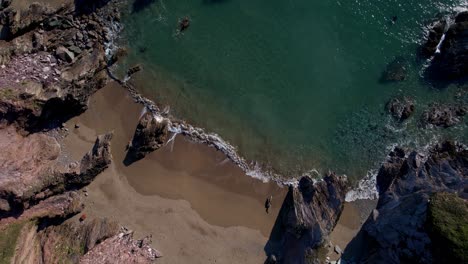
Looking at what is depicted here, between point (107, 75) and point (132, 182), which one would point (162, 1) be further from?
point (132, 182)

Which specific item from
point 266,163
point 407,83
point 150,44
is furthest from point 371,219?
point 150,44

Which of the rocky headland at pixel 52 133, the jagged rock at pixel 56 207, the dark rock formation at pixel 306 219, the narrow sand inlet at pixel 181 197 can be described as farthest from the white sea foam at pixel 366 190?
the jagged rock at pixel 56 207

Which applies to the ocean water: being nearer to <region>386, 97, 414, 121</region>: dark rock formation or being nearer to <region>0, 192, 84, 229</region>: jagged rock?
<region>386, 97, 414, 121</region>: dark rock formation

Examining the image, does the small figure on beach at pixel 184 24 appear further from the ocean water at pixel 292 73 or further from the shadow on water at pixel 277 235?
the shadow on water at pixel 277 235

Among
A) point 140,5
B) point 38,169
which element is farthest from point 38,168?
point 140,5

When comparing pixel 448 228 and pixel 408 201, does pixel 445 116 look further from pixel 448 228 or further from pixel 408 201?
pixel 448 228

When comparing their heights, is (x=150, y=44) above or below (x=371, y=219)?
above

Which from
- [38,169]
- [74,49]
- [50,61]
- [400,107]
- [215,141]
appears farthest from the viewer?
[400,107]
